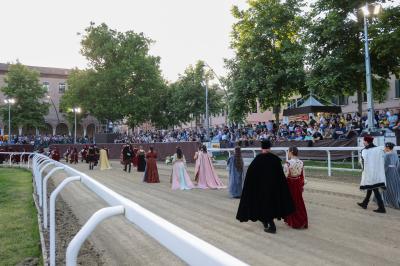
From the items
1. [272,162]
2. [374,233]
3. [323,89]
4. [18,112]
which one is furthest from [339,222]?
[18,112]

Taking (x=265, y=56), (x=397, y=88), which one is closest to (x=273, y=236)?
(x=265, y=56)

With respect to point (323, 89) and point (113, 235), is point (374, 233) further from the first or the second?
point (323, 89)

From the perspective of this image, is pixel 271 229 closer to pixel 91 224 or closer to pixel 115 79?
pixel 91 224

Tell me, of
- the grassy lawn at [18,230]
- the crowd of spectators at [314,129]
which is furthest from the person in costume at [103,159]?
the grassy lawn at [18,230]

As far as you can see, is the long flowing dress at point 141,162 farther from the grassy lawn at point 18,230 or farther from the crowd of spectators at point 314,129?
the grassy lawn at point 18,230

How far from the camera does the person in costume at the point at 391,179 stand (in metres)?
10.1

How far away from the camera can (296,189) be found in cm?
834

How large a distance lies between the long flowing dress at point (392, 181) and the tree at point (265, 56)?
24.5 meters

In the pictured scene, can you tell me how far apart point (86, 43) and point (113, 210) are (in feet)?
188

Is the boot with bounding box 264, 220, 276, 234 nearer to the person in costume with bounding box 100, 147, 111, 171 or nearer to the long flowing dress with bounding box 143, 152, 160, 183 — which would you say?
the long flowing dress with bounding box 143, 152, 160, 183

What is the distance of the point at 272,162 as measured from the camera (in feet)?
26.4

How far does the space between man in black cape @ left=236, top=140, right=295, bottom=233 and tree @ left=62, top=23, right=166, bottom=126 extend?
46734 mm

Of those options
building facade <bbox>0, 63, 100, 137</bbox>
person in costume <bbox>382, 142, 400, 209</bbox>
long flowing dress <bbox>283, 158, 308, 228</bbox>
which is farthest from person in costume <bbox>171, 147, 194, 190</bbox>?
building facade <bbox>0, 63, 100, 137</bbox>

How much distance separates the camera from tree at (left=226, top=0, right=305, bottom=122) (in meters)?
35.0
